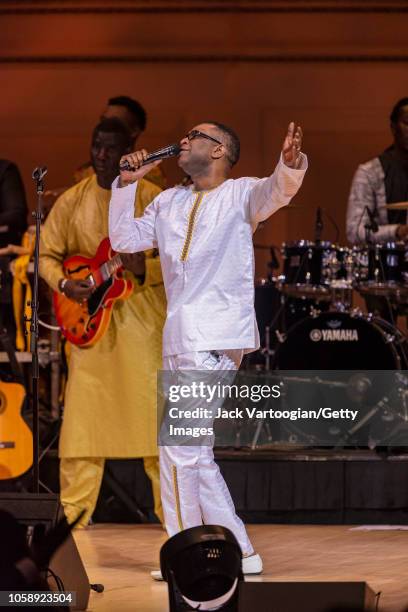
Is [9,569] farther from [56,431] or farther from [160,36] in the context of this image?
[160,36]

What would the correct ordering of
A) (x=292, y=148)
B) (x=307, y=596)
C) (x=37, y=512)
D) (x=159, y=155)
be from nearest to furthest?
(x=307, y=596) → (x=37, y=512) → (x=292, y=148) → (x=159, y=155)

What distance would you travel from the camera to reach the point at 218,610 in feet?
12.3

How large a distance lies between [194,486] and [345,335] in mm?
2534

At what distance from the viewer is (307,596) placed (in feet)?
11.7

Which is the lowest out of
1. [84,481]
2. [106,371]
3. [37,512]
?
[84,481]

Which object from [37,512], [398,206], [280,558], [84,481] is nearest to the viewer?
[37,512]

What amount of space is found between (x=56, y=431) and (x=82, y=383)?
26.0 inches

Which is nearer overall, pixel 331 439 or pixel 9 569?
A: pixel 9 569

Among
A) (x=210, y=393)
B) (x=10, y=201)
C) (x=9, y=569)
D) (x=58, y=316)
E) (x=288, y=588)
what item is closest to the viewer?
(x=9, y=569)

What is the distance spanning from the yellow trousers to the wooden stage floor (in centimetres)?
15

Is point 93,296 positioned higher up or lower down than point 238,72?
lower down

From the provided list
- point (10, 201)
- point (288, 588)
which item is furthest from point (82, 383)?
point (288, 588)

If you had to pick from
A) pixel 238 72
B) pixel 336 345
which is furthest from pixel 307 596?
pixel 238 72

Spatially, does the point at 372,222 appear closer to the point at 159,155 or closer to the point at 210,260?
the point at 210,260
